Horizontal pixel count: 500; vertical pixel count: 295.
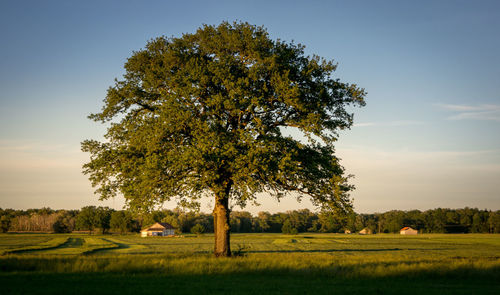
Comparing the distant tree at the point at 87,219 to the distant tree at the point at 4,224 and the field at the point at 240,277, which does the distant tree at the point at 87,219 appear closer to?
the distant tree at the point at 4,224

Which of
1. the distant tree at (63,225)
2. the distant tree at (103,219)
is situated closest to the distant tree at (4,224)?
the distant tree at (63,225)

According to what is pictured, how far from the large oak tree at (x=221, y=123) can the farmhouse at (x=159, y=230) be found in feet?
481

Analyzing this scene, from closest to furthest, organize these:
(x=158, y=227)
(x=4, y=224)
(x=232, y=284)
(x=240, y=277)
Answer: (x=232, y=284) → (x=240, y=277) → (x=4, y=224) → (x=158, y=227)

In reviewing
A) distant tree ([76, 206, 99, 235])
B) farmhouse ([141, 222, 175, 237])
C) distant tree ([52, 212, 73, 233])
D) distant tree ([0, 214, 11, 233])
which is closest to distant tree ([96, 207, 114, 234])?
distant tree ([76, 206, 99, 235])

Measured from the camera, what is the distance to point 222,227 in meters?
27.5

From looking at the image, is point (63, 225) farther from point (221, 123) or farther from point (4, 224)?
point (221, 123)

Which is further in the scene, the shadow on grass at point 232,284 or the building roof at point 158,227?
the building roof at point 158,227

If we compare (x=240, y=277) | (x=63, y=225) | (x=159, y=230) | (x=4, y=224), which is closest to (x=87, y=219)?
(x=63, y=225)

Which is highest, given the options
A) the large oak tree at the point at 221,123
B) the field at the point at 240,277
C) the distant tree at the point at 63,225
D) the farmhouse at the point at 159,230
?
the large oak tree at the point at 221,123

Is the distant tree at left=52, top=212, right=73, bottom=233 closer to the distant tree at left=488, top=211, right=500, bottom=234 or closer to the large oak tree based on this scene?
the large oak tree

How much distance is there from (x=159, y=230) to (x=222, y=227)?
158m

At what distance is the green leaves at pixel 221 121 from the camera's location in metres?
24.5

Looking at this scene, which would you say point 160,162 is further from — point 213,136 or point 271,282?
point 271,282

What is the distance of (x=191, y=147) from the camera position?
23.8m
